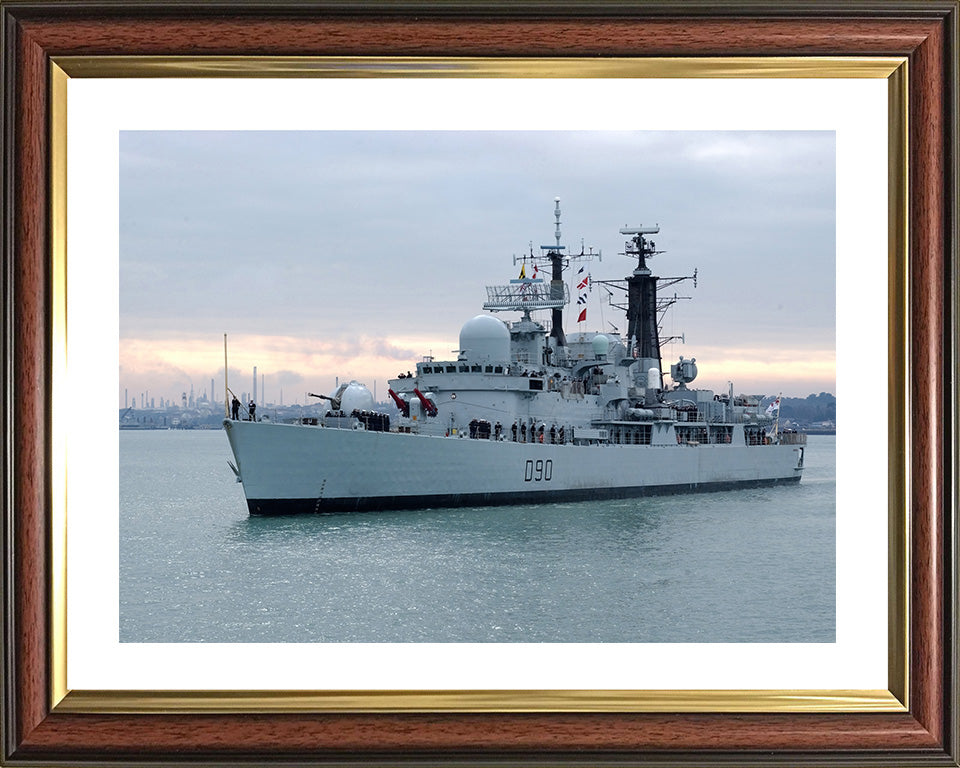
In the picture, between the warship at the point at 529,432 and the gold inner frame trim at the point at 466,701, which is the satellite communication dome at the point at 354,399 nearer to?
the warship at the point at 529,432

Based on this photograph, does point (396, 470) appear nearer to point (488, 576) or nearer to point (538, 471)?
point (538, 471)

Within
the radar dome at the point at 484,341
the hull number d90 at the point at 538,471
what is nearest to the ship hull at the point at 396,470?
the hull number d90 at the point at 538,471

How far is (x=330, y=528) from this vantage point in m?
17.7

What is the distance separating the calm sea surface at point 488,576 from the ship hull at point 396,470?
1.36ft

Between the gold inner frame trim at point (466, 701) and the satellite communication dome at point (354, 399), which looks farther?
the satellite communication dome at point (354, 399)

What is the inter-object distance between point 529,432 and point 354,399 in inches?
186

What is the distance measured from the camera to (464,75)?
2.51 m

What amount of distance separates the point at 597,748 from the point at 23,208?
2057 millimetres

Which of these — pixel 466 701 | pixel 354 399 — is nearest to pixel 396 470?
pixel 354 399

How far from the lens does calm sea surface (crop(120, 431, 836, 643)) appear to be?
10336 mm

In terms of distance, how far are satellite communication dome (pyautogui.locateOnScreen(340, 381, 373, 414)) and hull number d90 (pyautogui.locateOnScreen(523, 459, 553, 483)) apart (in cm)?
395

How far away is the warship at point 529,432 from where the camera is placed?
62.4 ft

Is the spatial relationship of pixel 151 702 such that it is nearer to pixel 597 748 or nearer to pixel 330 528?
pixel 597 748

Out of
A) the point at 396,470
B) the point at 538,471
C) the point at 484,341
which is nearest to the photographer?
the point at 396,470
